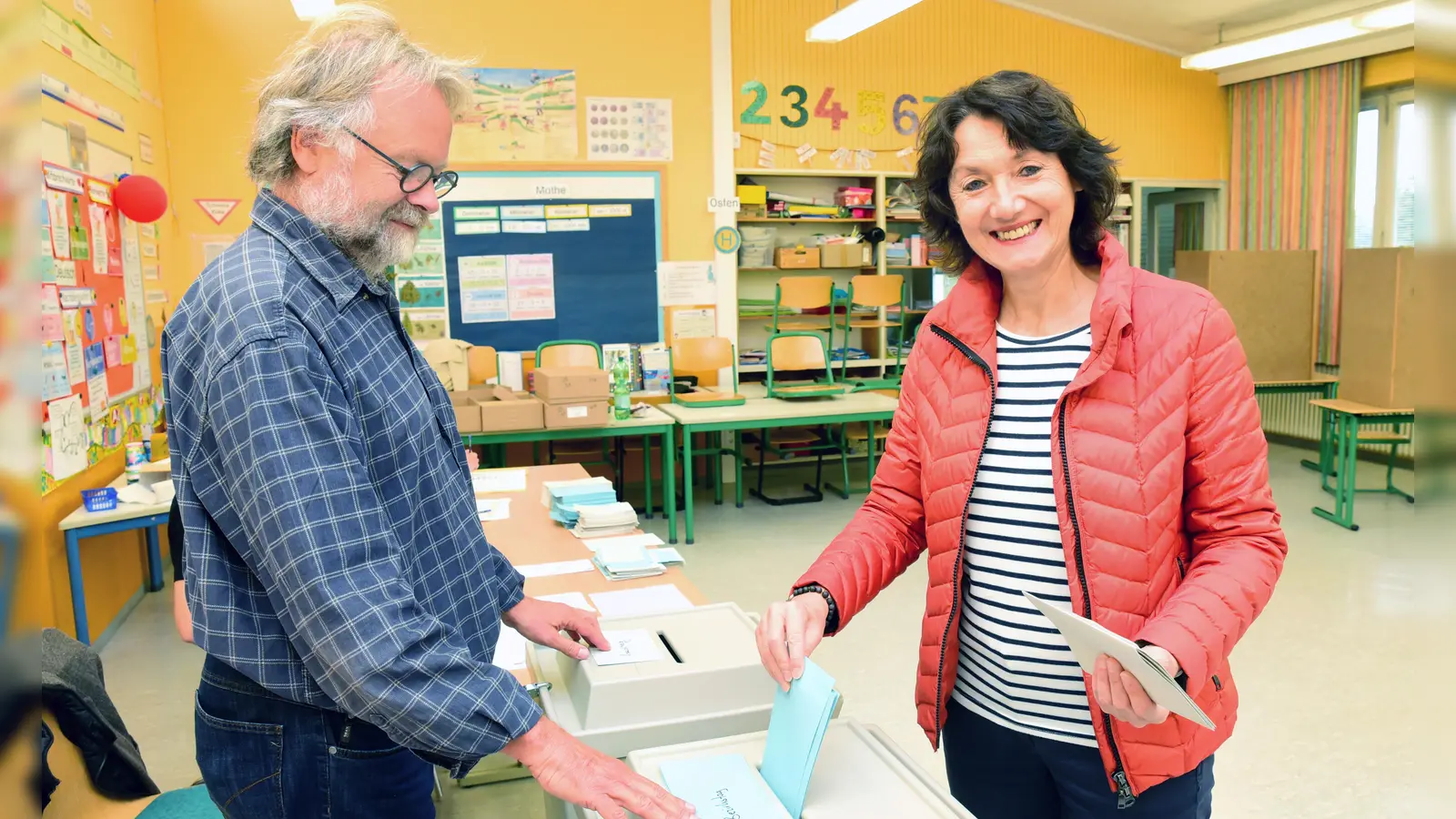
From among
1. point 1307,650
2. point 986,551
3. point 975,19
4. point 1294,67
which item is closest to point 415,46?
point 986,551

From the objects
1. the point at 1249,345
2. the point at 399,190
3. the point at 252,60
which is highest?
the point at 252,60

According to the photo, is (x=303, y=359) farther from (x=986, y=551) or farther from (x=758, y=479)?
(x=758, y=479)

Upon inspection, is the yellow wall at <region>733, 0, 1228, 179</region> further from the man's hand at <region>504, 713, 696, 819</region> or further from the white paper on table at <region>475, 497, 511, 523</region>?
the man's hand at <region>504, 713, 696, 819</region>

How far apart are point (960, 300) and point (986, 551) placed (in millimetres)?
380

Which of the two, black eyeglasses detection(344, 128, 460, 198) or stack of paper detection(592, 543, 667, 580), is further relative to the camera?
stack of paper detection(592, 543, 667, 580)

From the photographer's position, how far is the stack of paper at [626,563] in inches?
96.3

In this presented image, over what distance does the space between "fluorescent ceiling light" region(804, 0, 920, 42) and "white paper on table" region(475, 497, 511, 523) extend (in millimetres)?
3868

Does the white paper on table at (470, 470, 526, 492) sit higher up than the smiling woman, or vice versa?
the smiling woman

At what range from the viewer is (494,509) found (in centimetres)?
321

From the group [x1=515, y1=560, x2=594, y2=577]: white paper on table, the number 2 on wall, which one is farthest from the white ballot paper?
the number 2 on wall

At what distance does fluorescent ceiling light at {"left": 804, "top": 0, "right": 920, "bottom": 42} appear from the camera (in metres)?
5.70

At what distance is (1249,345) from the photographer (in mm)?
7344

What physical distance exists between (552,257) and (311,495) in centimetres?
572

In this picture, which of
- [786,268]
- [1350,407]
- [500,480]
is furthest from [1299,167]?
[500,480]
